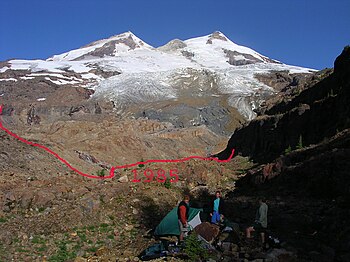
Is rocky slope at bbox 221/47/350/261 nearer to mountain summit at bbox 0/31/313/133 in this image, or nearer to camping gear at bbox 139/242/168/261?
camping gear at bbox 139/242/168/261

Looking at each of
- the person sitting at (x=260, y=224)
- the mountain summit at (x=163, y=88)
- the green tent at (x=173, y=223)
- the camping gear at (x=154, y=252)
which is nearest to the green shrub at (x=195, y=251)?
the camping gear at (x=154, y=252)

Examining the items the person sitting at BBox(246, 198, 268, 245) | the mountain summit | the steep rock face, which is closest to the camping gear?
the person sitting at BBox(246, 198, 268, 245)

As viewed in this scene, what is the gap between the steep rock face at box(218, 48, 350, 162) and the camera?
20.2m

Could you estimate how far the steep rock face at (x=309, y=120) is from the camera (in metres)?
20.2

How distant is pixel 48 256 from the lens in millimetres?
9977

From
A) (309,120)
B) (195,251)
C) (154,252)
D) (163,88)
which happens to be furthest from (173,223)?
(163,88)

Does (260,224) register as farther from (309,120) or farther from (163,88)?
(163,88)

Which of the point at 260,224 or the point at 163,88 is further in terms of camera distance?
the point at 163,88

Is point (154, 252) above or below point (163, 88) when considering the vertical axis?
below

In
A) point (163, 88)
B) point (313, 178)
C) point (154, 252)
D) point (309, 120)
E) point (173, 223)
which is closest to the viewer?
point (154, 252)

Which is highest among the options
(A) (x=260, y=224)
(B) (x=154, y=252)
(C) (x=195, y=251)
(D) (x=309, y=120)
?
(D) (x=309, y=120)

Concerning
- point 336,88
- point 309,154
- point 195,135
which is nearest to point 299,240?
point 309,154

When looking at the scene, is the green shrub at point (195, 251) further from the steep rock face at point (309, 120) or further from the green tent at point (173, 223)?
the steep rock face at point (309, 120)

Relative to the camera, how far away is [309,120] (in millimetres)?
23797
